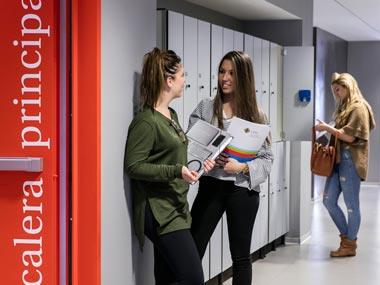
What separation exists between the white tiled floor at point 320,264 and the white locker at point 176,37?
1.66 metres

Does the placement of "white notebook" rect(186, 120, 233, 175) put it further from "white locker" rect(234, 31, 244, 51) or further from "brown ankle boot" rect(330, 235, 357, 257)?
"brown ankle boot" rect(330, 235, 357, 257)

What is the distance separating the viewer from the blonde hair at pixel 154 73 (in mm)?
3258

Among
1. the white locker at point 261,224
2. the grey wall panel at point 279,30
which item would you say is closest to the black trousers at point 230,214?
the white locker at point 261,224

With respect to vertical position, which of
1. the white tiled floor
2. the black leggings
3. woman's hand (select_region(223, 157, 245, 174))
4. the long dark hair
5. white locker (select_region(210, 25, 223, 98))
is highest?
white locker (select_region(210, 25, 223, 98))

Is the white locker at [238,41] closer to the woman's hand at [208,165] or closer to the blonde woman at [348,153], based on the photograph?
the blonde woman at [348,153]

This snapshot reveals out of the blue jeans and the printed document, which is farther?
the blue jeans

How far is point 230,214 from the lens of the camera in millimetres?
3814

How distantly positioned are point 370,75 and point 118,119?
10.6m

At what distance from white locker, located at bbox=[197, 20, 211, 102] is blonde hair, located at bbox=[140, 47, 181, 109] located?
5.27 ft

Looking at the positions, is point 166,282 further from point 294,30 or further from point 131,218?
point 294,30

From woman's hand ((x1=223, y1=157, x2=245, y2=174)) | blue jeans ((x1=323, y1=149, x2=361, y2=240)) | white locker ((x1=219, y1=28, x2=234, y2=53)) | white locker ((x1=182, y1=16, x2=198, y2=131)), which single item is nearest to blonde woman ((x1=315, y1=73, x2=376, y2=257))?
blue jeans ((x1=323, y1=149, x2=361, y2=240))

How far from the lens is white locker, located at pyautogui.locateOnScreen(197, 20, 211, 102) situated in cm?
→ 491

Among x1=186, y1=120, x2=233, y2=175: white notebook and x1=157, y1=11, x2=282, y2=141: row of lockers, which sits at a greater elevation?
x1=157, y1=11, x2=282, y2=141: row of lockers

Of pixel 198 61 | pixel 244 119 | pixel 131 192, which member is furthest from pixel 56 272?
pixel 198 61
